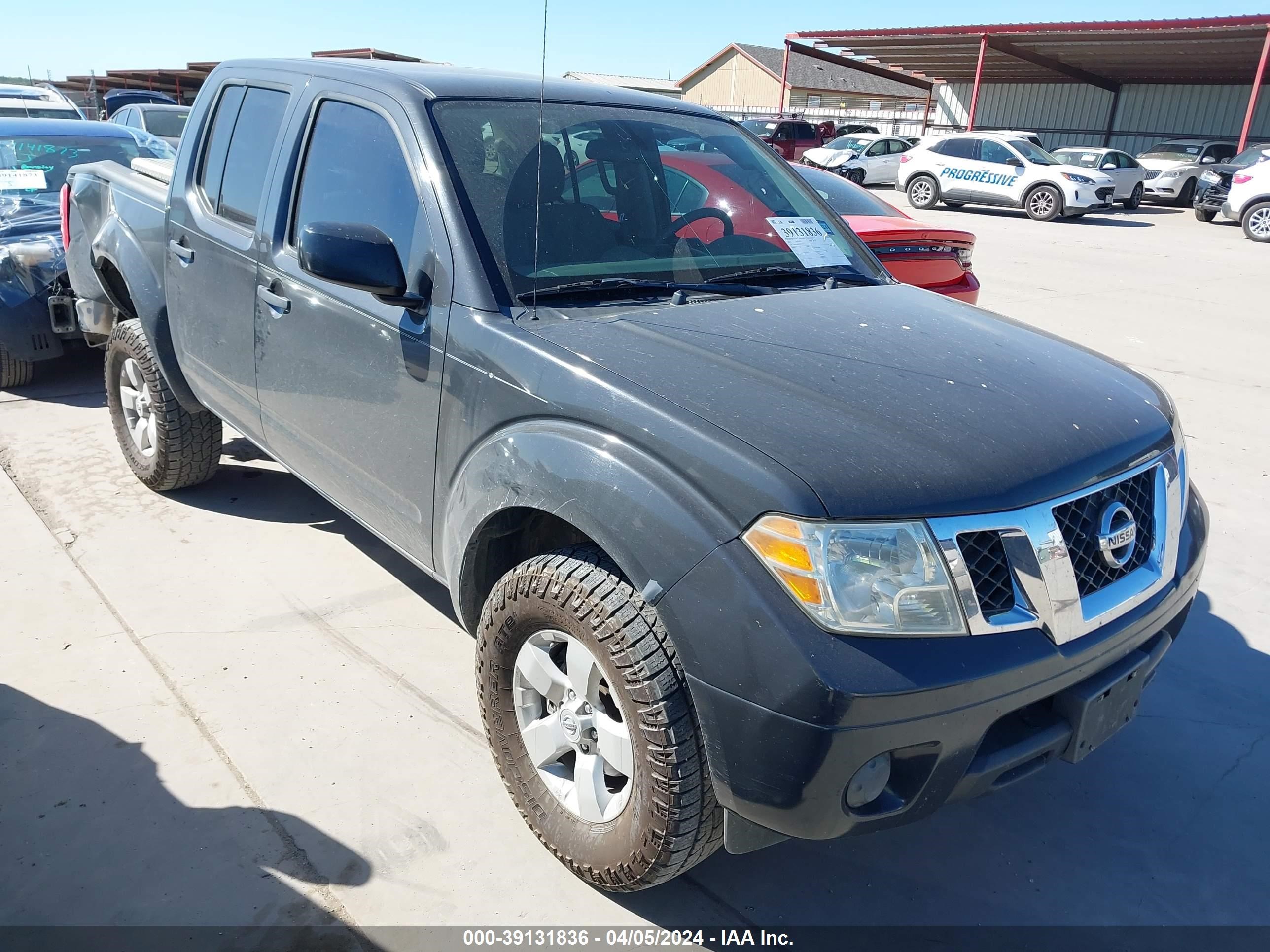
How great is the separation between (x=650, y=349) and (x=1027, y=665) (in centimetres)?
109

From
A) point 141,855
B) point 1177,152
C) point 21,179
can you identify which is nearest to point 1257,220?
point 1177,152

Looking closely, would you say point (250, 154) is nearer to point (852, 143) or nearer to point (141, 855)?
point (141, 855)

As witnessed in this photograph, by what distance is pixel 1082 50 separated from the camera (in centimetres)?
2773

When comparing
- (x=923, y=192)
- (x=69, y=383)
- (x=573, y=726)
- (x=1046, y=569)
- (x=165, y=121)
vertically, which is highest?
(x=165, y=121)

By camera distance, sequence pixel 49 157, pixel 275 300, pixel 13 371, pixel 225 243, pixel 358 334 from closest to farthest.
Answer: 1. pixel 358 334
2. pixel 275 300
3. pixel 225 243
4. pixel 13 371
5. pixel 49 157

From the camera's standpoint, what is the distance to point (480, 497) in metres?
2.53

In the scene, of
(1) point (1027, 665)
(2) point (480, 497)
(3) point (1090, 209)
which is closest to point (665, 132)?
(2) point (480, 497)

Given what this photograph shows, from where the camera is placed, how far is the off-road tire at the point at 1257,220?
16.6m

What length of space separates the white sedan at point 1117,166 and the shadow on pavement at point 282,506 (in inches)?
787

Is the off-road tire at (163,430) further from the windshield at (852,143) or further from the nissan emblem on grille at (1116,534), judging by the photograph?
the windshield at (852,143)

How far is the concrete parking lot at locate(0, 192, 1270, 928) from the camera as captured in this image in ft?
8.12

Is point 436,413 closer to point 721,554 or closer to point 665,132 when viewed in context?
point 721,554

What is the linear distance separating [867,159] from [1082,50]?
27.0ft

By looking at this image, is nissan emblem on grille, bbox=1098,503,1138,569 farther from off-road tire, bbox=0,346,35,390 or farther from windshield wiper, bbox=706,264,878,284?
off-road tire, bbox=0,346,35,390
